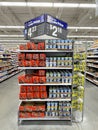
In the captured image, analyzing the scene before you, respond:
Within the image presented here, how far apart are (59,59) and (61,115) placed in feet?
4.81

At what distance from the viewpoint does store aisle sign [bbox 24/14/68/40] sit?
3713 mm

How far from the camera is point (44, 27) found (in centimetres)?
369

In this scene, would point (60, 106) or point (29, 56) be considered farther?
point (60, 106)

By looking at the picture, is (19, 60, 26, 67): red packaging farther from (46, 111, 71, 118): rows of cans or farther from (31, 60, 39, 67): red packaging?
(46, 111, 71, 118): rows of cans

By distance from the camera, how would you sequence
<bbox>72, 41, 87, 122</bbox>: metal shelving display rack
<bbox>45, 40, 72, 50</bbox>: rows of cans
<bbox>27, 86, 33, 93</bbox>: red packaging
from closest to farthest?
<bbox>45, 40, 72, 50</bbox>: rows of cans
<bbox>27, 86, 33, 93</bbox>: red packaging
<bbox>72, 41, 87, 122</bbox>: metal shelving display rack

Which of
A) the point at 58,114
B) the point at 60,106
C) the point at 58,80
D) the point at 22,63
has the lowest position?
the point at 58,114

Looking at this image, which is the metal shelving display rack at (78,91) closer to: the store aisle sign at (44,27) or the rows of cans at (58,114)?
the rows of cans at (58,114)

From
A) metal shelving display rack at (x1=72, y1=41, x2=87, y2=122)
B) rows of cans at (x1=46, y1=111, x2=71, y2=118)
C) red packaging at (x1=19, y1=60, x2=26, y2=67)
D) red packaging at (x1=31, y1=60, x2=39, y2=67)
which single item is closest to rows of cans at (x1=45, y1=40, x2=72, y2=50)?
metal shelving display rack at (x1=72, y1=41, x2=87, y2=122)

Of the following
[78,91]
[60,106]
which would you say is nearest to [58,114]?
[60,106]

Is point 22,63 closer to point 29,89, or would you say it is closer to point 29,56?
point 29,56

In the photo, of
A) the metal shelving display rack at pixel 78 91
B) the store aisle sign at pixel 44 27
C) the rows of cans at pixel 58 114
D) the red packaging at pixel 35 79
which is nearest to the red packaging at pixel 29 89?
the red packaging at pixel 35 79

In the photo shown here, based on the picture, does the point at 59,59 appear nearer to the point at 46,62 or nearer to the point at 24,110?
the point at 46,62

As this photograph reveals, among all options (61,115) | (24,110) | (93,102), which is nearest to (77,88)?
(61,115)

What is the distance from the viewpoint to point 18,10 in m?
8.80
